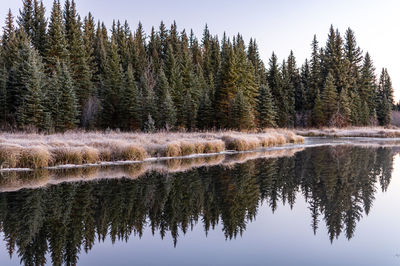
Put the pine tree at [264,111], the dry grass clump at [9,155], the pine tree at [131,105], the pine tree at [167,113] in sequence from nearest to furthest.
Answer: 1. the dry grass clump at [9,155]
2. the pine tree at [167,113]
3. the pine tree at [131,105]
4. the pine tree at [264,111]

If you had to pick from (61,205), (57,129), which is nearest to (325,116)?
(57,129)

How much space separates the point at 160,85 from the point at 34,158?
29.9 m

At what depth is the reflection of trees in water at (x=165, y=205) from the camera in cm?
731

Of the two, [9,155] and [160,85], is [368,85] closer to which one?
[160,85]

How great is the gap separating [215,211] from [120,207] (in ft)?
8.37

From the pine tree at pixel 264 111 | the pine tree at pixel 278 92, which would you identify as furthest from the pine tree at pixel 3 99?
the pine tree at pixel 278 92

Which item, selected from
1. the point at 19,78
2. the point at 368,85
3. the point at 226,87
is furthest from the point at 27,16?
the point at 368,85

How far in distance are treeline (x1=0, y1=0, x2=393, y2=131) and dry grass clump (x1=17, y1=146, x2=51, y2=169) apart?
17.7m

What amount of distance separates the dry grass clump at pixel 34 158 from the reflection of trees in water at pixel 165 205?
4127 mm

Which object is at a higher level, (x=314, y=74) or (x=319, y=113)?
(x=314, y=74)

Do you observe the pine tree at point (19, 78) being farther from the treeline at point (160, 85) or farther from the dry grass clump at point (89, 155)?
the dry grass clump at point (89, 155)

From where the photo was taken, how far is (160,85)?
146 feet

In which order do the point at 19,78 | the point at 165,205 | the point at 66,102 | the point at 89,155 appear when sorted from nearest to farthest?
the point at 165,205
the point at 89,155
the point at 19,78
the point at 66,102

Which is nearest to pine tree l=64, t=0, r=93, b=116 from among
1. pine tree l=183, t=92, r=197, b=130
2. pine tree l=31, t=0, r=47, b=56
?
pine tree l=31, t=0, r=47, b=56
